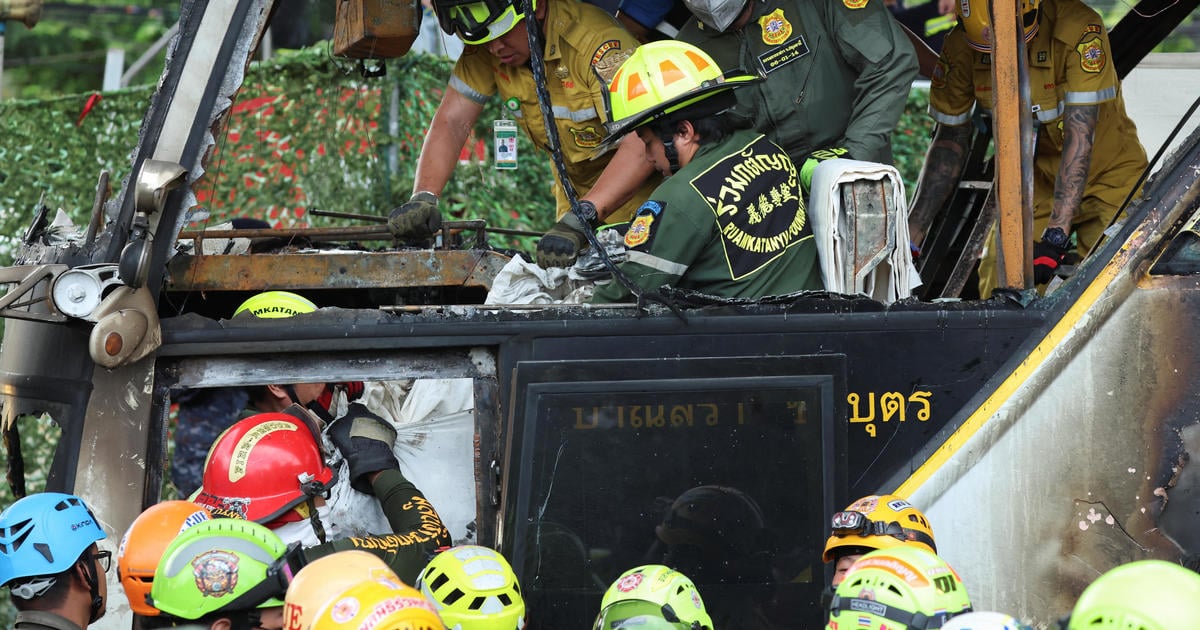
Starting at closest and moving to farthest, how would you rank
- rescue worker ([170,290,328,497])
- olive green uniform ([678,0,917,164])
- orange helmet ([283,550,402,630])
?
1. orange helmet ([283,550,402,630])
2. olive green uniform ([678,0,917,164])
3. rescue worker ([170,290,328,497])

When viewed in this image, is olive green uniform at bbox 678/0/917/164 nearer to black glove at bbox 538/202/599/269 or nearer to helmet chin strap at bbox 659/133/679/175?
helmet chin strap at bbox 659/133/679/175

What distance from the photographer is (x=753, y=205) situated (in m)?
4.30

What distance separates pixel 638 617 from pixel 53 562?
5.04 feet

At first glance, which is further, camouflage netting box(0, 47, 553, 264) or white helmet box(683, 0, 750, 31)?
camouflage netting box(0, 47, 553, 264)

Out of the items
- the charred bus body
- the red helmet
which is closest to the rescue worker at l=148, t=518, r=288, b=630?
the charred bus body

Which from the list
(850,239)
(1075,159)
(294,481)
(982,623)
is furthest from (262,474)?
(1075,159)

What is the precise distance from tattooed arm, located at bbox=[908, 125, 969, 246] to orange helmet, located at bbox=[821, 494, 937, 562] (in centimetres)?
296

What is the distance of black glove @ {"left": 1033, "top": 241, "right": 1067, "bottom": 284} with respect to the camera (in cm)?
530

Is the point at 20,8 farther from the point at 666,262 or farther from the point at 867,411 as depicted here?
the point at 867,411

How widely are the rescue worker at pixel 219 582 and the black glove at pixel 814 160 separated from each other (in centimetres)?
211

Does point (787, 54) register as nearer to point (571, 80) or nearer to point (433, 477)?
point (571, 80)

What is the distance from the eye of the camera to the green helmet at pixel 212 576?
3436mm

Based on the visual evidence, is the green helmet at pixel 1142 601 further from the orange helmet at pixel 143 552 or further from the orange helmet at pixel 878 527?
the orange helmet at pixel 143 552

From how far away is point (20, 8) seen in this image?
4.51 m
